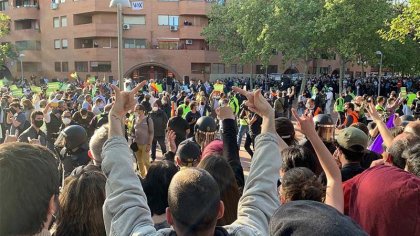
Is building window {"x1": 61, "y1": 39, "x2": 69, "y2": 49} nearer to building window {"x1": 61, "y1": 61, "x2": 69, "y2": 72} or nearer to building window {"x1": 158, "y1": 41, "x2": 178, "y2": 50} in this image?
building window {"x1": 61, "y1": 61, "x2": 69, "y2": 72}

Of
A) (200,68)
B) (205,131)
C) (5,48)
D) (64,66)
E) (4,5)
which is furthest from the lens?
(4,5)

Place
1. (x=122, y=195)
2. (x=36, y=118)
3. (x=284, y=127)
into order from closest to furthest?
(x=122, y=195), (x=284, y=127), (x=36, y=118)

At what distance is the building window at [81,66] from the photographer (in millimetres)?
45562

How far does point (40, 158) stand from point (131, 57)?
44.0 metres

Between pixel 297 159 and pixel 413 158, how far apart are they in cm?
98

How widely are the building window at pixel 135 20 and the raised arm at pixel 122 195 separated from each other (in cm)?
4455

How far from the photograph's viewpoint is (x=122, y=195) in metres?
2.00

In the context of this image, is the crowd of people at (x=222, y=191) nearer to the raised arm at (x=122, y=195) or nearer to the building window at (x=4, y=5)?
the raised arm at (x=122, y=195)

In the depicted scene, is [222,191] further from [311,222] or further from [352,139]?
[311,222]

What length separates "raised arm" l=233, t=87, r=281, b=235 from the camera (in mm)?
2121

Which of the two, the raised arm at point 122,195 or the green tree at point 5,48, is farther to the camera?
the green tree at point 5,48

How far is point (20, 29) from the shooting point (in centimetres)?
5088

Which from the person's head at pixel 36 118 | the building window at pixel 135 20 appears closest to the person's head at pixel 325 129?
the person's head at pixel 36 118

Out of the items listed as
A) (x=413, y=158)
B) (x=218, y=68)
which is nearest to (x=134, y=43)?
(x=218, y=68)
